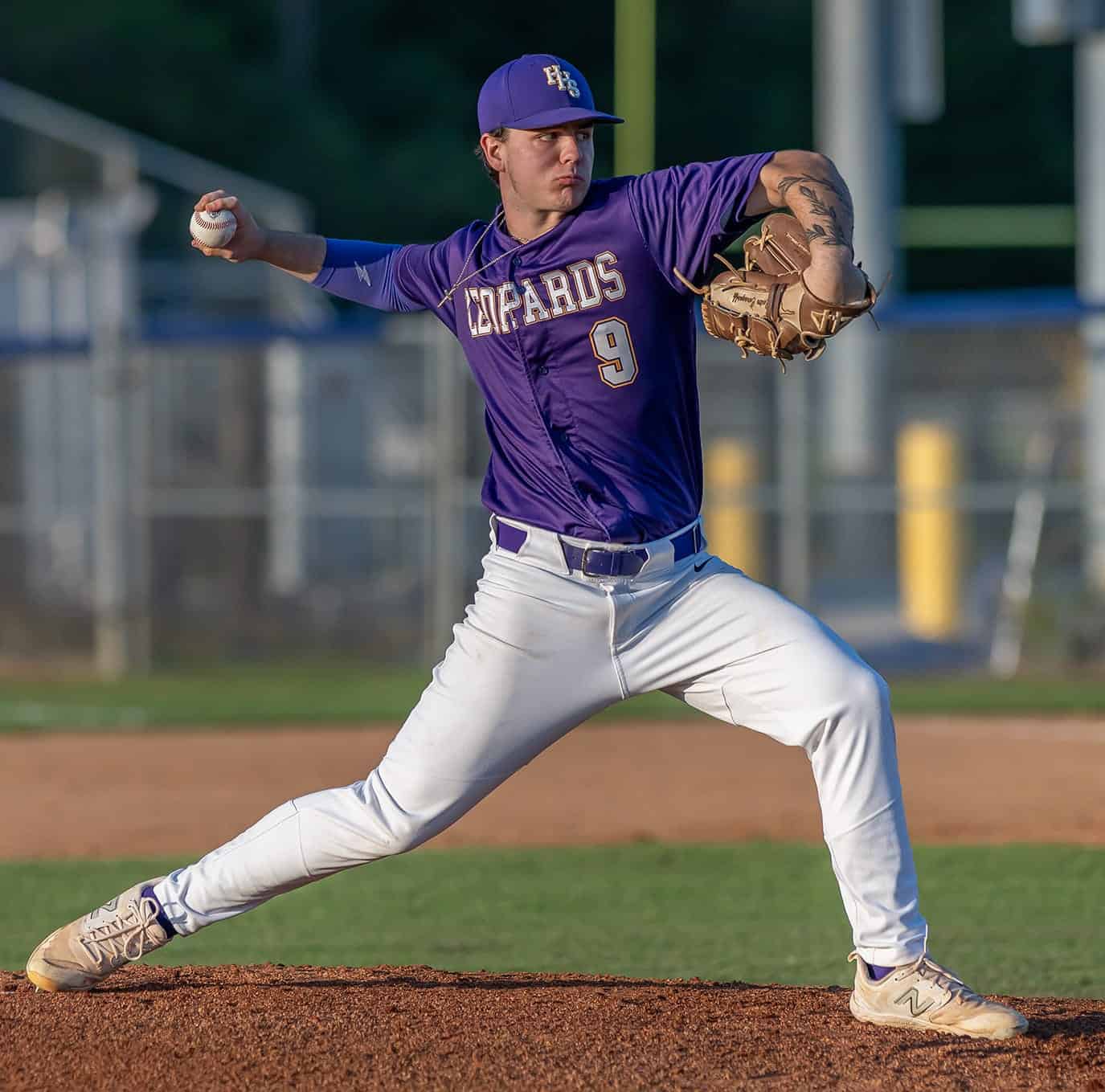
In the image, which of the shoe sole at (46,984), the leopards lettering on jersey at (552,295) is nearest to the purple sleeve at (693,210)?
the leopards lettering on jersey at (552,295)

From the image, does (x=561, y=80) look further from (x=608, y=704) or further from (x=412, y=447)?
(x=412, y=447)

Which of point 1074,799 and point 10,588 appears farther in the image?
point 10,588

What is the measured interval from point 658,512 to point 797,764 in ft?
19.4

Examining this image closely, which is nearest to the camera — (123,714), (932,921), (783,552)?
(932,921)

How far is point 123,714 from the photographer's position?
38.9 ft

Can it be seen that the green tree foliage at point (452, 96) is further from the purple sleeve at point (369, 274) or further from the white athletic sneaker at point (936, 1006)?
the white athletic sneaker at point (936, 1006)

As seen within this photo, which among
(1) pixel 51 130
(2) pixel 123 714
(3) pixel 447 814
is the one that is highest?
(1) pixel 51 130

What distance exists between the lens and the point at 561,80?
13.2 feet

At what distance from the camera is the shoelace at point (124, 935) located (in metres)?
4.18

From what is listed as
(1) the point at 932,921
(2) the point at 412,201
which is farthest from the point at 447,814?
(2) the point at 412,201

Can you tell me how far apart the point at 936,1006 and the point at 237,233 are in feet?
7.50

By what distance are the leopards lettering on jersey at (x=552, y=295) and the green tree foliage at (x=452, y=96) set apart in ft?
83.1

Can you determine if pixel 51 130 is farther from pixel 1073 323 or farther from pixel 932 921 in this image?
pixel 932 921

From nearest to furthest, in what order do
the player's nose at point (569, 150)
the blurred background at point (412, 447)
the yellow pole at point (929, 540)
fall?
the player's nose at point (569, 150)
the blurred background at point (412, 447)
the yellow pole at point (929, 540)
